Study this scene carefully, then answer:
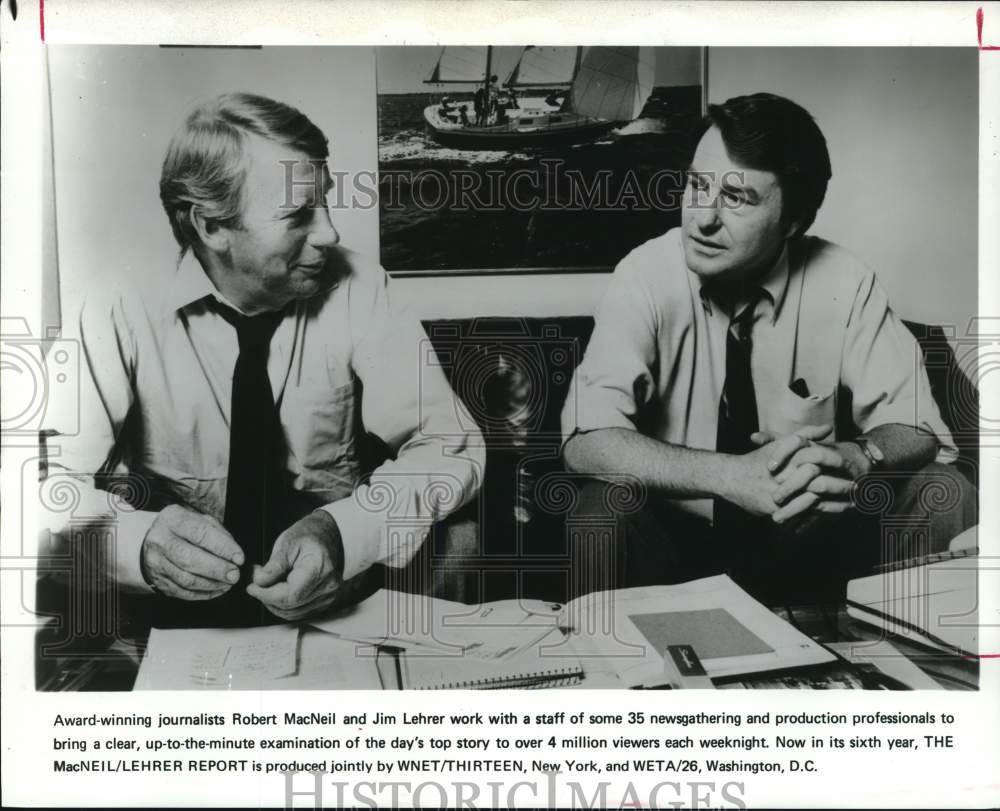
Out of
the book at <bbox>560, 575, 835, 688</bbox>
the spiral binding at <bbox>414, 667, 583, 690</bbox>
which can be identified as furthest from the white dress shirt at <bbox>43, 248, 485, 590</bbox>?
the book at <bbox>560, 575, 835, 688</bbox>

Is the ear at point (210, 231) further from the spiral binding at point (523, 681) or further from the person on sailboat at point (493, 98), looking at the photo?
the spiral binding at point (523, 681)

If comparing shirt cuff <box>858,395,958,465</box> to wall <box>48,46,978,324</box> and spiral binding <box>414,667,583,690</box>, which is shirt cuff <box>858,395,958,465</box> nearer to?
wall <box>48,46,978,324</box>

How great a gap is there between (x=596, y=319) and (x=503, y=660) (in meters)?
0.91

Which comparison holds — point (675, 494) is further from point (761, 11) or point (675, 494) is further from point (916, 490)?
point (761, 11)

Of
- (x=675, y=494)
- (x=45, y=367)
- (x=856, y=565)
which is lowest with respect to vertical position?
(x=856, y=565)

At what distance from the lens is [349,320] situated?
2379 millimetres

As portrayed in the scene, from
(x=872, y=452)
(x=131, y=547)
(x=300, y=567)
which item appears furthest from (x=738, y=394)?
(x=131, y=547)

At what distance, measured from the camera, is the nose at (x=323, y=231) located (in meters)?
2.35

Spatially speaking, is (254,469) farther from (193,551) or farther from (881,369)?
(881,369)

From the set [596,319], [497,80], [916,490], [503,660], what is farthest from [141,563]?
[916,490]

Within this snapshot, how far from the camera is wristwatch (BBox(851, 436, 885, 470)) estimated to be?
241 centimetres

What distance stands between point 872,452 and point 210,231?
1.80 m

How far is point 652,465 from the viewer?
238 centimetres
